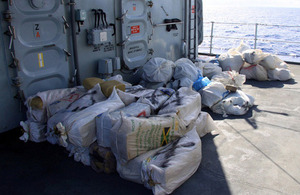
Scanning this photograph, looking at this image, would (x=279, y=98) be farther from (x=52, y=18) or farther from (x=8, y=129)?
(x=8, y=129)

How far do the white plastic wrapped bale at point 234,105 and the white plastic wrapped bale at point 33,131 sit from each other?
246 cm

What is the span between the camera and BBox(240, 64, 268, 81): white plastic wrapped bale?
6.15m

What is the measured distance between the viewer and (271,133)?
378 cm

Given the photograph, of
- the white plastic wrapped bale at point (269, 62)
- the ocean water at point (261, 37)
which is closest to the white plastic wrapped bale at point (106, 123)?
the white plastic wrapped bale at point (269, 62)

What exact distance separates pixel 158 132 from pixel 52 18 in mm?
2128

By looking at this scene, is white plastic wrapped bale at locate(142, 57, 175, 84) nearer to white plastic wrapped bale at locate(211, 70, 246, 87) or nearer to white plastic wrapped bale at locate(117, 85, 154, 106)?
white plastic wrapped bale at locate(211, 70, 246, 87)

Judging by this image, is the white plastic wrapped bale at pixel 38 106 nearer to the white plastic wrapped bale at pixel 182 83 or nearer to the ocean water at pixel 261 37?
the white plastic wrapped bale at pixel 182 83

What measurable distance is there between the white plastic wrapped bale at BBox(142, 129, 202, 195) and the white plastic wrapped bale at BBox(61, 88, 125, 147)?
0.75 metres

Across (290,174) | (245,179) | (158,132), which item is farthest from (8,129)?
(290,174)

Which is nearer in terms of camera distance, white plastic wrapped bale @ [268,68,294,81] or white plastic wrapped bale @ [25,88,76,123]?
white plastic wrapped bale @ [25,88,76,123]

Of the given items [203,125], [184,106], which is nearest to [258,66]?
[203,125]

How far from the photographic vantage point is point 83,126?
3.06 metres

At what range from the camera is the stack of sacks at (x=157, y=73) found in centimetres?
508

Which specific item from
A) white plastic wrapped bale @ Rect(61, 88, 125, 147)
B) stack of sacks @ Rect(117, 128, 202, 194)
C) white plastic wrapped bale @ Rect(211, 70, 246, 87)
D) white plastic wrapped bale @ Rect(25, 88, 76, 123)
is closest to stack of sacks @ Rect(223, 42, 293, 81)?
white plastic wrapped bale @ Rect(211, 70, 246, 87)
